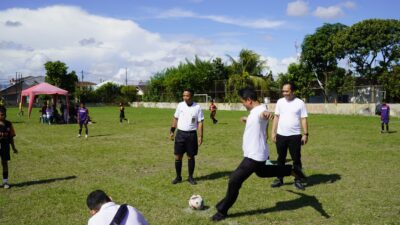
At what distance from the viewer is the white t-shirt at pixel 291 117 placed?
7648mm

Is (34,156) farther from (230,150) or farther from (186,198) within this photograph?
(186,198)

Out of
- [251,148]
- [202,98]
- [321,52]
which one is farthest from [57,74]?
[251,148]

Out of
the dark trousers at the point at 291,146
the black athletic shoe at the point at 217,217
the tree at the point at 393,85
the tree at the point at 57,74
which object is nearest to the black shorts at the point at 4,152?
the black athletic shoe at the point at 217,217

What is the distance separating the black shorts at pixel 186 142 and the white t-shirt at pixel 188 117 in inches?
4.2

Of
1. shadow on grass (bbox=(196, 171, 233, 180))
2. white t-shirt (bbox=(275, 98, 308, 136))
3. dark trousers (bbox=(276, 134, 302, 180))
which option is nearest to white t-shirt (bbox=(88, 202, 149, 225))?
dark trousers (bbox=(276, 134, 302, 180))

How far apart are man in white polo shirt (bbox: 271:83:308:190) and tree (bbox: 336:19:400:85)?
3727 centimetres

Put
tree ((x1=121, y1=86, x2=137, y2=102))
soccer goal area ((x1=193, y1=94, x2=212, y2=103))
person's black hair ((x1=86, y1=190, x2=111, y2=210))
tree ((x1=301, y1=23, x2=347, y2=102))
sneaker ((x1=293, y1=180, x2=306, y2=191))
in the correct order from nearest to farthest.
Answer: person's black hair ((x1=86, y1=190, x2=111, y2=210))
sneaker ((x1=293, y1=180, x2=306, y2=191))
tree ((x1=301, y1=23, x2=347, y2=102))
soccer goal area ((x1=193, y1=94, x2=212, y2=103))
tree ((x1=121, y1=86, x2=137, y2=102))

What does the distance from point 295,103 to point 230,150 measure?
5.90m

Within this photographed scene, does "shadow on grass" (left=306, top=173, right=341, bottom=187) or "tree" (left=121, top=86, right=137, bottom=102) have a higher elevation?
"tree" (left=121, top=86, right=137, bottom=102)

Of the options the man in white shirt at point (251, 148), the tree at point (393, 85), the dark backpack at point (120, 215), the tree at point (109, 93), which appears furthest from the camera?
the tree at point (109, 93)

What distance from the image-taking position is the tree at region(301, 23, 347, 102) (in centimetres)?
4500

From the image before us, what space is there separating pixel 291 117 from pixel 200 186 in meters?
2.31

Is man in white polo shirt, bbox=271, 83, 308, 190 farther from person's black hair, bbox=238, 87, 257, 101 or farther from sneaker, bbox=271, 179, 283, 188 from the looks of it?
person's black hair, bbox=238, 87, 257, 101

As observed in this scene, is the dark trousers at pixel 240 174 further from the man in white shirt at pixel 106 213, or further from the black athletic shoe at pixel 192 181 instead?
the man in white shirt at pixel 106 213
